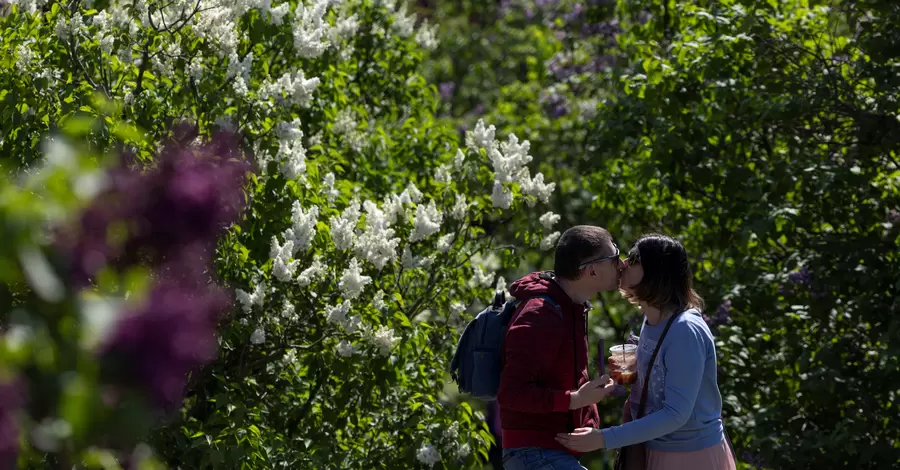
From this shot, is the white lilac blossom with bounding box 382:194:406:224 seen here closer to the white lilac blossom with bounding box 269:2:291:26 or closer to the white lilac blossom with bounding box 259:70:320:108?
the white lilac blossom with bounding box 259:70:320:108

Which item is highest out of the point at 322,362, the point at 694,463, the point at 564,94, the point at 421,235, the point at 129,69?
the point at 564,94

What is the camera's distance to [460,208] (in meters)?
4.62

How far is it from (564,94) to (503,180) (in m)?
4.56

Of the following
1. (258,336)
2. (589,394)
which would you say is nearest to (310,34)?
(258,336)

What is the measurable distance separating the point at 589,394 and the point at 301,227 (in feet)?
4.49

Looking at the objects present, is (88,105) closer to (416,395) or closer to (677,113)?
(416,395)

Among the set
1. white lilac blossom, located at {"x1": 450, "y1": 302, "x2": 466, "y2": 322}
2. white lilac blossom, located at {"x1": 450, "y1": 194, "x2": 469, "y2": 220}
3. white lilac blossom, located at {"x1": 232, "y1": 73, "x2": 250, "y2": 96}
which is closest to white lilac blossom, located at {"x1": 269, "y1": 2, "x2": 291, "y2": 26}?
white lilac blossom, located at {"x1": 232, "y1": 73, "x2": 250, "y2": 96}

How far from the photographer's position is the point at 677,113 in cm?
562

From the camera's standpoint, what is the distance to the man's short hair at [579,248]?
3.29 metres

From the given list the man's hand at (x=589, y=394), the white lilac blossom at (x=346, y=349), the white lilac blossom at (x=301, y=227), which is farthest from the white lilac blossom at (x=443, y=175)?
the man's hand at (x=589, y=394)

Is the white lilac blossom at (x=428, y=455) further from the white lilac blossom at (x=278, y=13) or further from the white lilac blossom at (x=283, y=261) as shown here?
the white lilac blossom at (x=278, y=13)

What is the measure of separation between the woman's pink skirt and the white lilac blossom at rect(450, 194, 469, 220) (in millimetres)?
1651

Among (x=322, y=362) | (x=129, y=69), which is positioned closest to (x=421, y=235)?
(x=322, y=362)

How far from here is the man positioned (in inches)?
125
